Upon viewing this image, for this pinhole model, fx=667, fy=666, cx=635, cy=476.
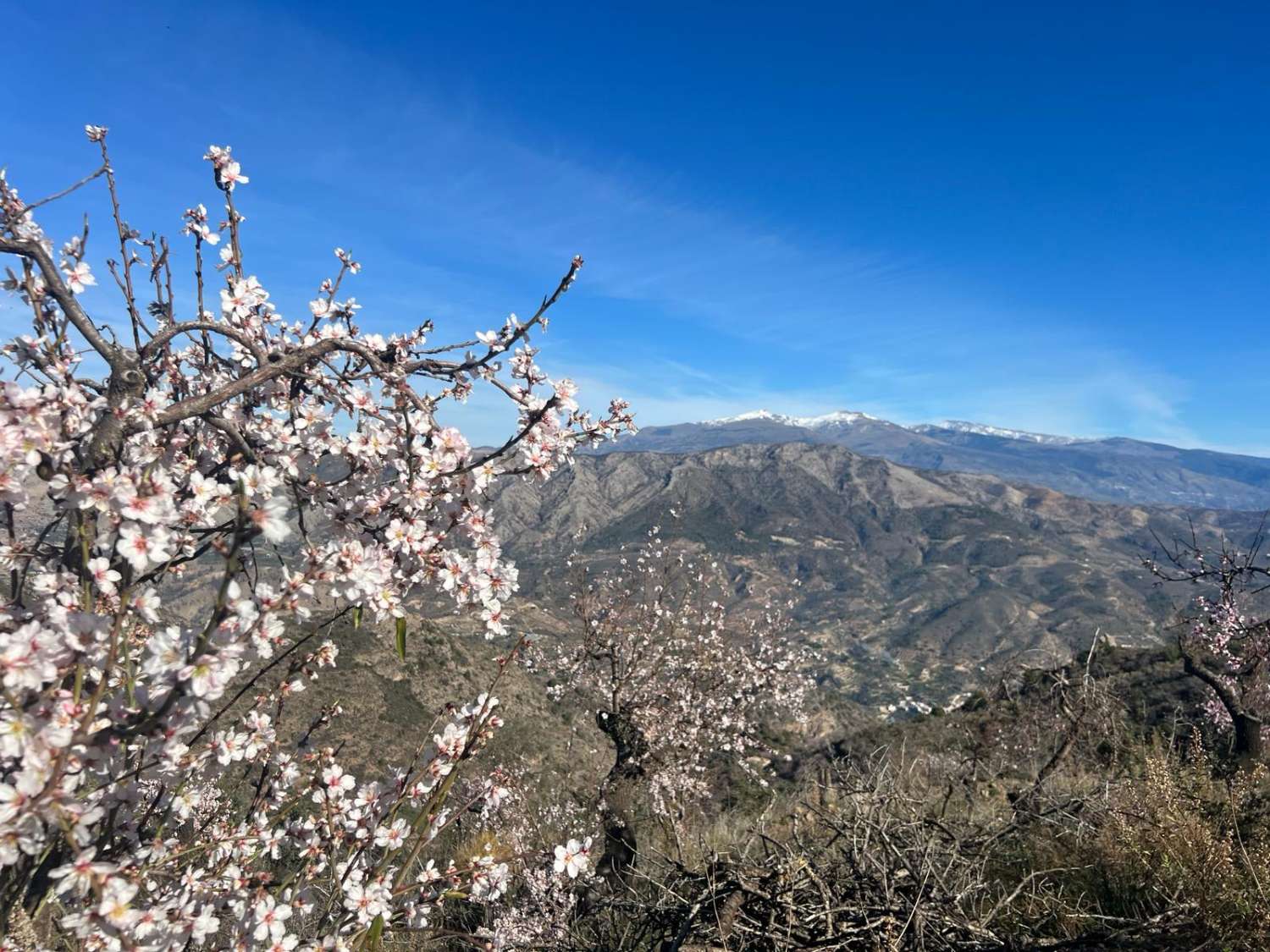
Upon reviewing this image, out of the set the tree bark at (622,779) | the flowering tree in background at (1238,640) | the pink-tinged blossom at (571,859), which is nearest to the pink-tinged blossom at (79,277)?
the pink-tinged blossom at (571,859)

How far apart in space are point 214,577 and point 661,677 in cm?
1602

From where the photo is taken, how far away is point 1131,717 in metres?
20.6

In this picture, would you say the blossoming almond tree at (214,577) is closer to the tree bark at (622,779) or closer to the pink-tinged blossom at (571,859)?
the pink-tinged blossom at (571,859)

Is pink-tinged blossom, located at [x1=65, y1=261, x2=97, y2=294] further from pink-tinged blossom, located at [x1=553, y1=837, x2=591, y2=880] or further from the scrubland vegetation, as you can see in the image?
pink-tinged blossom, located at [x1=553, y1=837, x2=591, y2=880]

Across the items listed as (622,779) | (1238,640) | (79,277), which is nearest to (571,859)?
(79,277)

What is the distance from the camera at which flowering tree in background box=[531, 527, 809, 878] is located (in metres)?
11.5

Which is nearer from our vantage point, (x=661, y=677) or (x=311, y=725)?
(x=311, y=725)

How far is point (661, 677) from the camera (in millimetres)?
17797

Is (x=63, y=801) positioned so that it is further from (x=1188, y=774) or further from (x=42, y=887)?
(x=1188, y=774)

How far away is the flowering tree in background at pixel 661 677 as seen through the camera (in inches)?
452

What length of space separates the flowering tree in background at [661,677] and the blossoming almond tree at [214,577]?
5.81 metres

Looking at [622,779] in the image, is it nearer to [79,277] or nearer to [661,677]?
[661,677]

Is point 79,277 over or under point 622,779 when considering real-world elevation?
over

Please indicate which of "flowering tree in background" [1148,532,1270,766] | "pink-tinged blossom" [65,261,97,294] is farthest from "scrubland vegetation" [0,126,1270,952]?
"flowering tree in background" [1148,532,1270,766]
